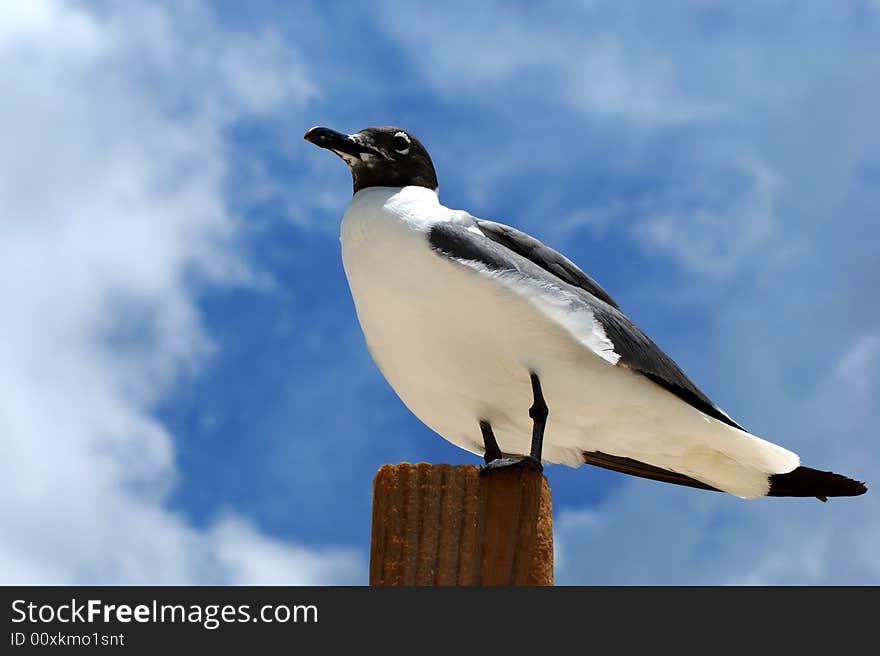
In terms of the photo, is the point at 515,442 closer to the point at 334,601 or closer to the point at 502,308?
the point at 502,308

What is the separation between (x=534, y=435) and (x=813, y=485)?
6.75 feet

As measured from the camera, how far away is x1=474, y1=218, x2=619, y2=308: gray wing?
6.55 meters

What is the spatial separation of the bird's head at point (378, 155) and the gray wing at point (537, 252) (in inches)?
25.9

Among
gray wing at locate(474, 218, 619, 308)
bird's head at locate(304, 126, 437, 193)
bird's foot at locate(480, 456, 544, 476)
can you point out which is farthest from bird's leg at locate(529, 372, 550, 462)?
bird's head at locate(304, 126, 437, 193)

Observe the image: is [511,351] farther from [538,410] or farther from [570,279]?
[570,279]

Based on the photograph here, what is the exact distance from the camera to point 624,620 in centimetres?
400

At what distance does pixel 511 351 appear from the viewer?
6.12 metres

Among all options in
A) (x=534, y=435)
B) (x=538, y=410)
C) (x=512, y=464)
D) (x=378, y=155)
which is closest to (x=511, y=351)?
(x=538, y=410)

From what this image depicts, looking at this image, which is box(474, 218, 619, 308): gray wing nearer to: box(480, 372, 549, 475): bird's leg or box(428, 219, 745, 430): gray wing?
box(428, 219, 745, 430): gray wing

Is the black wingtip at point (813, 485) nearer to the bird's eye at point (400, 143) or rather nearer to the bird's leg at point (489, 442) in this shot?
the bird's leg at point (489, 442)

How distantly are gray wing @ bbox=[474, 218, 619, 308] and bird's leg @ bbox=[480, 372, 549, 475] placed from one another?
2.49ft

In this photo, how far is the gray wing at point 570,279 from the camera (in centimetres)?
622

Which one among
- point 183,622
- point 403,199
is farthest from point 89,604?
point 403,199

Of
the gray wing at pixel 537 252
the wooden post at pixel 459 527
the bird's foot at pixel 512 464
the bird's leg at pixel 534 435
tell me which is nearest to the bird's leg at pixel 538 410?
the bird's leg at pixel 534 435
